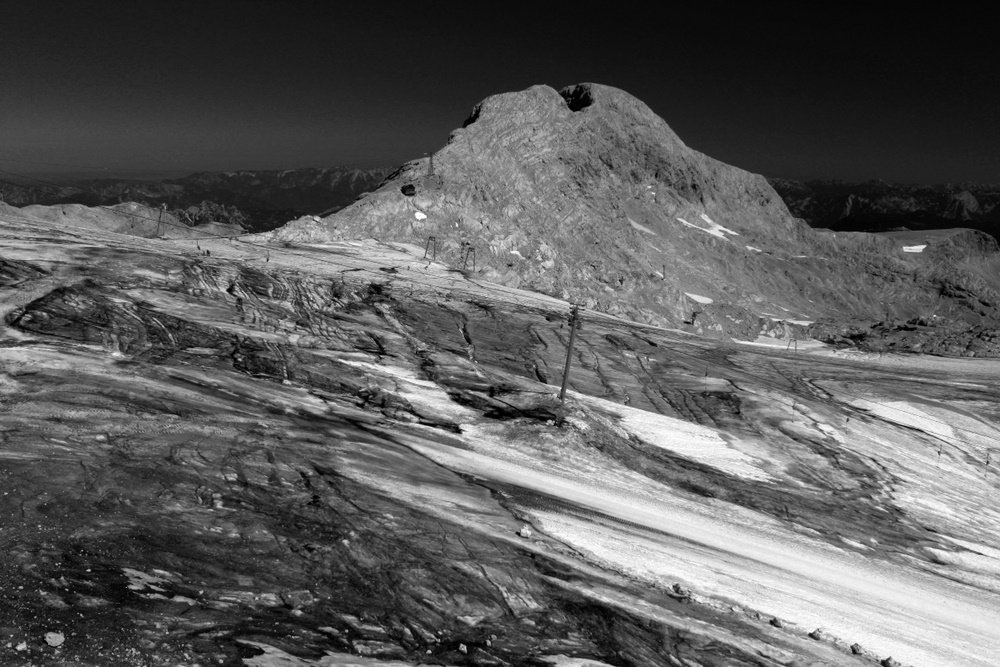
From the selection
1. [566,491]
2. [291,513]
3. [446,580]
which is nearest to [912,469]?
[566,491]

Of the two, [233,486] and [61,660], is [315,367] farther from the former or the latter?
[61,660]

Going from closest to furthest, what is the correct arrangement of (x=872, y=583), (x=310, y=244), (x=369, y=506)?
(x=369, y=506)
(x=872, y=583)
(x=310, y=244)

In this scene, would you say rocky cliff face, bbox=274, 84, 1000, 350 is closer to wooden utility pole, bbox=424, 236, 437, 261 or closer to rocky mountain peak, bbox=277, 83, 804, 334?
rocky mountain peak, bbox=277, 83, 804, 334

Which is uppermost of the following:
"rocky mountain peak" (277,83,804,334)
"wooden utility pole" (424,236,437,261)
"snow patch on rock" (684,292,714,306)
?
"rocky mountain peak" (277,83,804,334)

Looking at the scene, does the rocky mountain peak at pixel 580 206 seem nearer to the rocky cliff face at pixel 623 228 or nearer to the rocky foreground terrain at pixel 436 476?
the rocky cliff face at pixel 623 228

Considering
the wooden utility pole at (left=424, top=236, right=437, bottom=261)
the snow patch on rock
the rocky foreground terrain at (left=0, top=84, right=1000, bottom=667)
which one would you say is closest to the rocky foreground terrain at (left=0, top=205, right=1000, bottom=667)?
the rocky foreground terrain at (left=0, top=84, right=1000, bottom=667)

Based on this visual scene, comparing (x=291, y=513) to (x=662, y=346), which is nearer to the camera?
(x=291, y=513)
